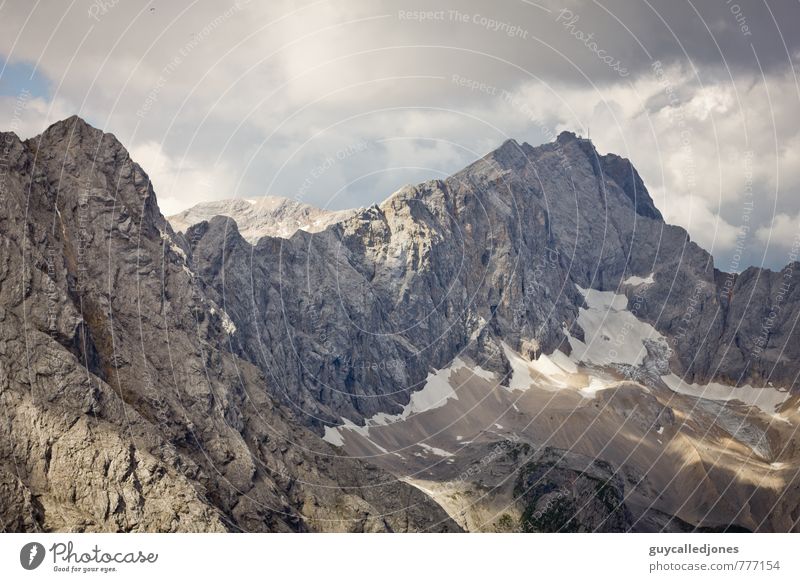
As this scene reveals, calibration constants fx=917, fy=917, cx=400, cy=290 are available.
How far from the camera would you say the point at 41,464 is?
380 feet

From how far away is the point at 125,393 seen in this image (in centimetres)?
14062

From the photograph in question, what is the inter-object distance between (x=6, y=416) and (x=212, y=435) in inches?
1689

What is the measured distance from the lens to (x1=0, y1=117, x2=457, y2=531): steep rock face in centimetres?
11800
